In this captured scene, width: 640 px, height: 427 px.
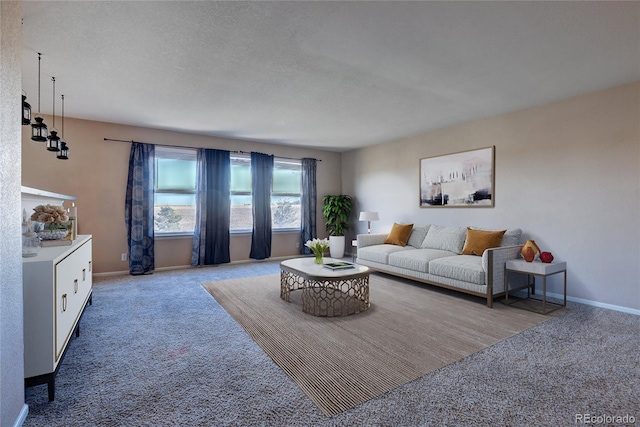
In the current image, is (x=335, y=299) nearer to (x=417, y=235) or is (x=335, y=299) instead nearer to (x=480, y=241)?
(x=480, y=241)

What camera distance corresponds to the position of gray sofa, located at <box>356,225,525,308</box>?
3600 mm

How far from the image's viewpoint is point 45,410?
1748 mm

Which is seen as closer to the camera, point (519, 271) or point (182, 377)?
point (182, 377)

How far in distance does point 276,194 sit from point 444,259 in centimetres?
391

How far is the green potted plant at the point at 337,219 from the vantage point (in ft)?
23.1

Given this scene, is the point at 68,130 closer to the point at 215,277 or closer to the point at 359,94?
the point at 215,277

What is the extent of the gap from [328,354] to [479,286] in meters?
2.21

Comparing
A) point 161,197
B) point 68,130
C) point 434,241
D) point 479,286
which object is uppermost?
point 68,130

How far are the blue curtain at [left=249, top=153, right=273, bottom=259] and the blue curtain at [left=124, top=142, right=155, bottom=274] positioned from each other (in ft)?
6.21

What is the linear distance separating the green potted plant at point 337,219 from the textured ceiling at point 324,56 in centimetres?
278

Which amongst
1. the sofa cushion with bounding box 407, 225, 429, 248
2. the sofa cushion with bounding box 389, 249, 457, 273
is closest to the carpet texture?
the sofa cushion with bounding box 389, 249, 457, 273

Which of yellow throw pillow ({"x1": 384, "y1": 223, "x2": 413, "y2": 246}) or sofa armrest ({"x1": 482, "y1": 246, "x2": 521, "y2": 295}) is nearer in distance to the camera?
sofa armrest ({"x1": 482, "y1": 246, "x2": 521, "y2": 295})

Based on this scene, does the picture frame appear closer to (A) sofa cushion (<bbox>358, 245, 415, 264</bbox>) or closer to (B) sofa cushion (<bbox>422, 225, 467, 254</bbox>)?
(B) sofa cushion (<bbox>422, 225, 467, 254</bbox>)

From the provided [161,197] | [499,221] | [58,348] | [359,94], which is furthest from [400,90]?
[161,197]
